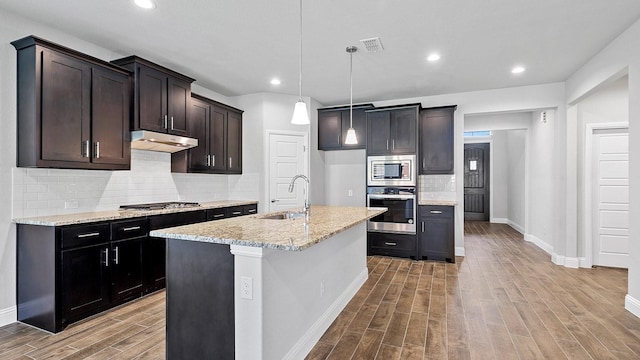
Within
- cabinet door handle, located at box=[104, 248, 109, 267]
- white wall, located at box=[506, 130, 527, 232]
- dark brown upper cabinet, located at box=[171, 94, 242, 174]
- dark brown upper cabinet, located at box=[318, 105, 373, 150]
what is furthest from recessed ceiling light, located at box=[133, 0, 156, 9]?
white wall, located at box=[506, 130, 527, 232]

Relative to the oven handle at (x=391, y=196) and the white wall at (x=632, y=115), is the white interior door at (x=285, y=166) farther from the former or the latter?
the white wall at (x=632, y=115)

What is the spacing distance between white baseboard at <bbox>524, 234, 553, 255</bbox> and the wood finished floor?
1151mm

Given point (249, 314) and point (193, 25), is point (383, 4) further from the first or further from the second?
point (249, 314)

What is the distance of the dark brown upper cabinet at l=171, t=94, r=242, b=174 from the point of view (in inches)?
167

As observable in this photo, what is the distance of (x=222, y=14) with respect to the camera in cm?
272

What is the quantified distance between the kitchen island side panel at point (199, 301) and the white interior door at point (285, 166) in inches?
124

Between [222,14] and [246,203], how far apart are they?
278cm

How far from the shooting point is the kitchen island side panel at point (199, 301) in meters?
1.81

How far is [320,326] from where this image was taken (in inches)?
96.9

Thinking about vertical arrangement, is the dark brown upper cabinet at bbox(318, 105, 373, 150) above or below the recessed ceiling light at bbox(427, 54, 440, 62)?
below

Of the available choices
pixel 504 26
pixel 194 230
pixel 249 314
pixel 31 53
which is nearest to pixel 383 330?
pixel 249 314

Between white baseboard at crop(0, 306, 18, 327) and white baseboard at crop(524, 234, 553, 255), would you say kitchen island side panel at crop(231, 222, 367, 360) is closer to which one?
white baseboard at crop(0, 306, 18, 327)

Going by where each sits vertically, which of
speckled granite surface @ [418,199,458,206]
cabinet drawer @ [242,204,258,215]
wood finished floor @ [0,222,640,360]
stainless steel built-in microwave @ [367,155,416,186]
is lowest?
wood finished floor @ [0,222,640,360]

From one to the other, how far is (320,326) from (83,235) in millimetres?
2203
